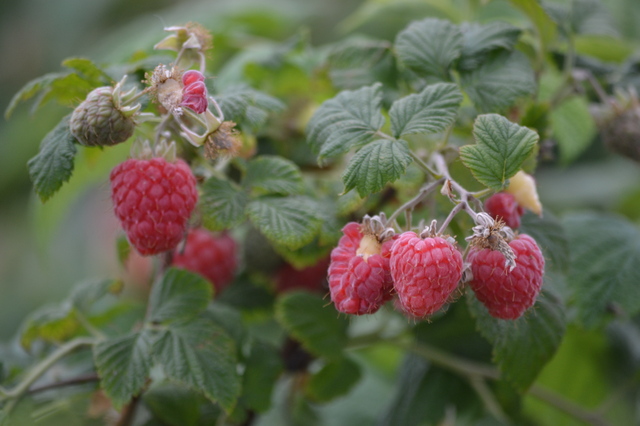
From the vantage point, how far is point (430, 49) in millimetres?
695

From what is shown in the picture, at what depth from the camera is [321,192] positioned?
838 millimetres

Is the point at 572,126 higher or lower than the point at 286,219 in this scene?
lower

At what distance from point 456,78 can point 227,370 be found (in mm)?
426

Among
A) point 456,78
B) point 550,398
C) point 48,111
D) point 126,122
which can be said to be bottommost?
point 550,398

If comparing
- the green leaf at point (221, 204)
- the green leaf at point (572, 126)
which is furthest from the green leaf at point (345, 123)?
the green leaf at point (572, 126)

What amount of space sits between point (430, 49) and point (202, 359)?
0.41 metres

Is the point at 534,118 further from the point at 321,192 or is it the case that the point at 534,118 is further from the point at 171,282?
the point at 171,282

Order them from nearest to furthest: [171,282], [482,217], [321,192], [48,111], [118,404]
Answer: [482,217] < [118,404] < [171,282] < [321,192] < [48,111]

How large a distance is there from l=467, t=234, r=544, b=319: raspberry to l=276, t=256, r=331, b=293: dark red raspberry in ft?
1.46

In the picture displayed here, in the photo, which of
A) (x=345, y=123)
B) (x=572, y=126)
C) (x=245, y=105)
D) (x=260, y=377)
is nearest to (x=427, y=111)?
(x=345, y=123)

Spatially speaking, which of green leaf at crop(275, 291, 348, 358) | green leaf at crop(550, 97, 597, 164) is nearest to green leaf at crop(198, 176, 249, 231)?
→ green leaf at crop(275, 291, 348, 358)

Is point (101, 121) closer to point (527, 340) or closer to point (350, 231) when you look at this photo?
point (350, 231)

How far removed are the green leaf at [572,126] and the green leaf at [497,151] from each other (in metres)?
0.50

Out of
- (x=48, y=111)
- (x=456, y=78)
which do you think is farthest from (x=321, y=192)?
(x=48, y=111)
